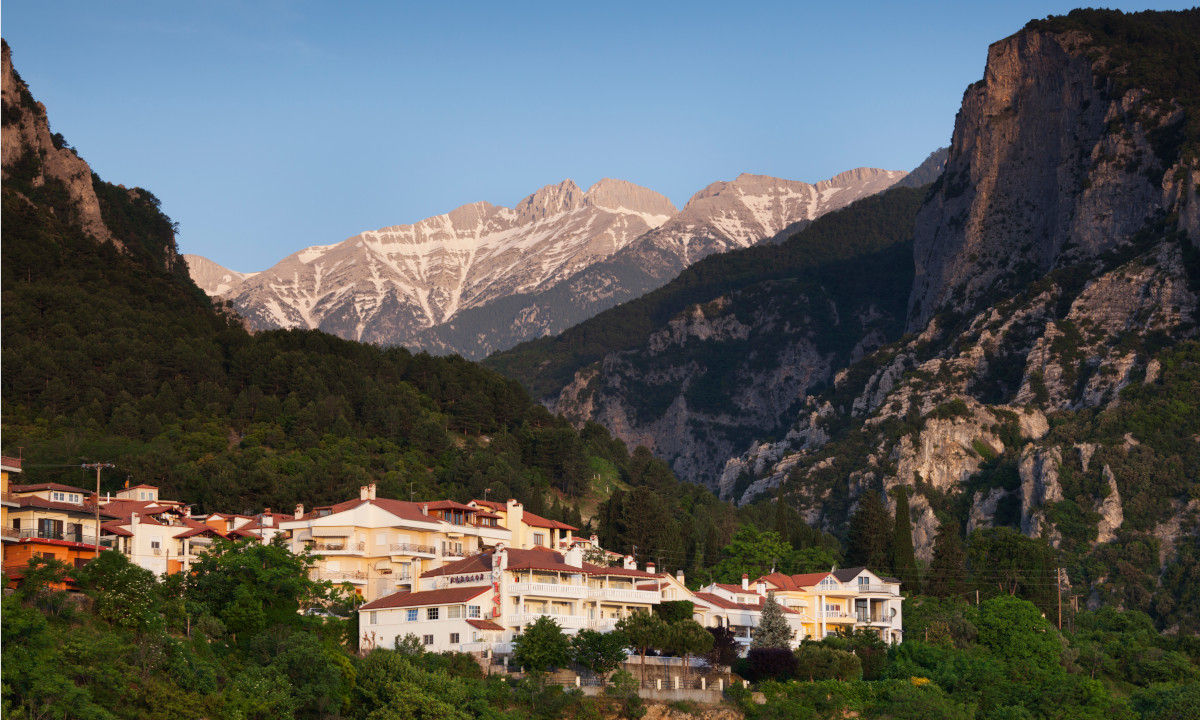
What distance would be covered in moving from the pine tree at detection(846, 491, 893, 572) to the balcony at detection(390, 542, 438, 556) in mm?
40413

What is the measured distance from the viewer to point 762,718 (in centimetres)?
8594

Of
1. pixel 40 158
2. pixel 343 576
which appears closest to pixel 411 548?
pixel 343 576

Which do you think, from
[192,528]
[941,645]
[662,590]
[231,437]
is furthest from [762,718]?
[231,437]

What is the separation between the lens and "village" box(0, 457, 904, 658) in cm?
9112

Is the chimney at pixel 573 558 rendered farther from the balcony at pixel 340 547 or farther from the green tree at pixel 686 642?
the balcony at pixel 340 547

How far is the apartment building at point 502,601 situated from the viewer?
297ft

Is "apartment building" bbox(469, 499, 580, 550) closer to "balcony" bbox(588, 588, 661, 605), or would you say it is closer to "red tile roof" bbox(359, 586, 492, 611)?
"balcony" bbox(588, 588, 661, 605)

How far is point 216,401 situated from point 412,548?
5114cm

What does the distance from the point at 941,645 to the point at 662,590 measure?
20.9 meters

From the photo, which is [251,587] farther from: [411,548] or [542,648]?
[411,548]

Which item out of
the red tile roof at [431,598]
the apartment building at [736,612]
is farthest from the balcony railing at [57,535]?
the apartment building at [736,612]

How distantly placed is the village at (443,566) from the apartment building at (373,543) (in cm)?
9

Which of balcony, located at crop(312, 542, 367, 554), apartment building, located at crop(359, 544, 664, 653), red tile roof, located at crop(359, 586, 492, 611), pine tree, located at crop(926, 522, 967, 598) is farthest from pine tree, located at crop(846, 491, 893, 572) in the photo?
red tile roof, located at crop(359, 586, 492, 611)

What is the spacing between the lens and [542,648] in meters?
85.6
